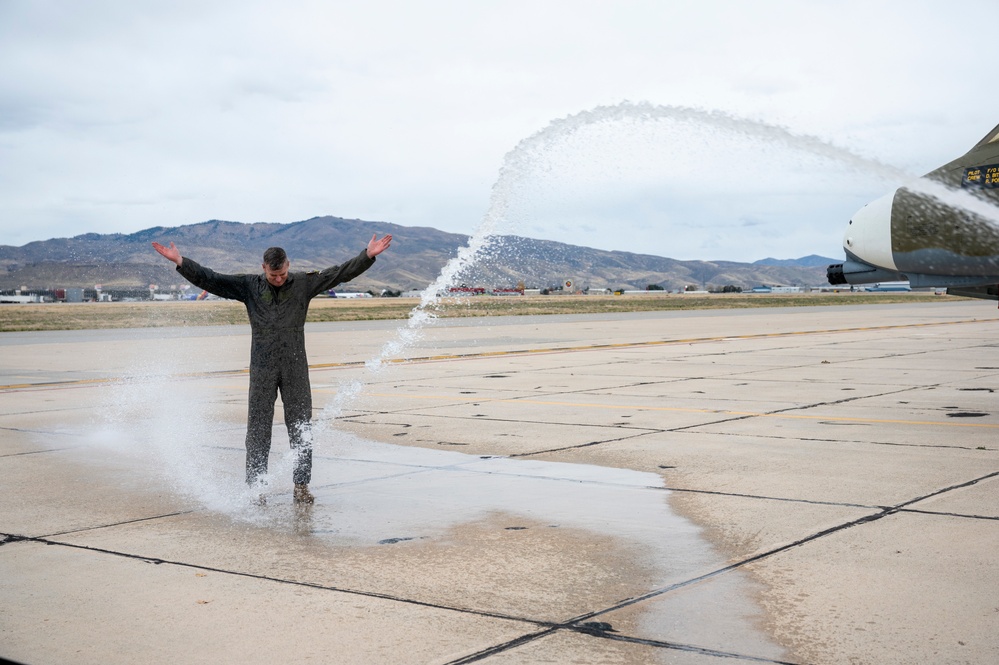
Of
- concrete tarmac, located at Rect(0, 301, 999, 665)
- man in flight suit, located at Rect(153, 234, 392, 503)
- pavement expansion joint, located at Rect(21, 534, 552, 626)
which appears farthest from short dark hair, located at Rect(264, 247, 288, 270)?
pavement expansion joint, located at Rect(21, 534, 552, 626)

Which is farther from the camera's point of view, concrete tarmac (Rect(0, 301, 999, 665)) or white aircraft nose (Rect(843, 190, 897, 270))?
white aircraft nose (Rect(843, 190, 897, 270))

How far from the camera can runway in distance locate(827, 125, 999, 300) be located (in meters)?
10.2

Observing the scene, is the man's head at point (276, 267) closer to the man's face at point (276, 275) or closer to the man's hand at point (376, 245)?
the man's face at point (276, 275)

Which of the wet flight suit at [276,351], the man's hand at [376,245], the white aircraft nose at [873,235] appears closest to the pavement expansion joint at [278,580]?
the wet flight suit at [276,351]

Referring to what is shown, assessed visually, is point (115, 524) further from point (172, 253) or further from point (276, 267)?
point (276, 267)

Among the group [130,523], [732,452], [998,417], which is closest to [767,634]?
[130,523]

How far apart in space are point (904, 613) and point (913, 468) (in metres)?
4.31

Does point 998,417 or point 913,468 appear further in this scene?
point 998,417

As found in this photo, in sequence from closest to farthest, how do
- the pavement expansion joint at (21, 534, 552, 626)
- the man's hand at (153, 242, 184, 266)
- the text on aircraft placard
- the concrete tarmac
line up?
the concrete tarmac → the pavement expansion joint at (21, 534, 552, 626) → the man's hand at (153, 242, 184, 266) → the text on aircraft placard

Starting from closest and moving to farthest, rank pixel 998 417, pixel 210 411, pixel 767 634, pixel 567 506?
pixel 767 634 → pixel 567 506 → pixel 998 417 → pixel 210 411

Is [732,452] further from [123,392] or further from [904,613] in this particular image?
[123,392]

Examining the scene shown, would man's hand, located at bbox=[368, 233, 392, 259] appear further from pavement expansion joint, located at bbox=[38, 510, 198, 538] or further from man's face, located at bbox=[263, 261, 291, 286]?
pavement expansion joint, located at bbox=[38, 510, 198, 538]

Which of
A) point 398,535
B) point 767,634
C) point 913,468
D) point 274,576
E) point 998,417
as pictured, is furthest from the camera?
point 998,417

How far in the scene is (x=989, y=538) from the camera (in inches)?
252
